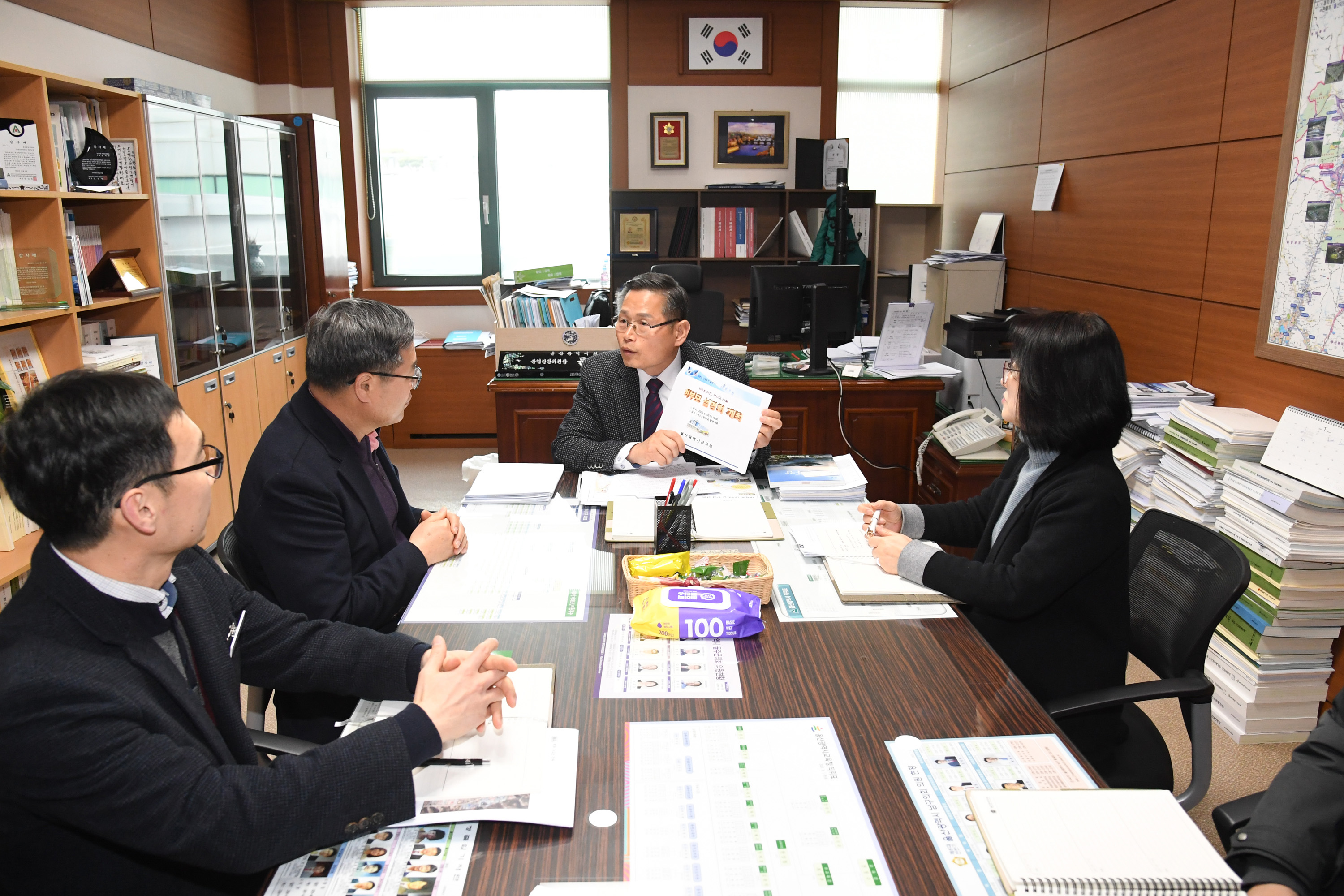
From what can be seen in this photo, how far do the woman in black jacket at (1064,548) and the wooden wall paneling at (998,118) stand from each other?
354 centimetres

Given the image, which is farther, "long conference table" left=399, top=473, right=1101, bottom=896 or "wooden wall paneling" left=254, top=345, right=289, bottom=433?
"wooden wall paneling" left=254, top=345, right=289, bottom=433

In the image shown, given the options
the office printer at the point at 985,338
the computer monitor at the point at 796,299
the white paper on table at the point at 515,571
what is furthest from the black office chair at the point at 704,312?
the white paper on table at the point at 515,571

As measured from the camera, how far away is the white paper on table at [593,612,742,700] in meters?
1.47

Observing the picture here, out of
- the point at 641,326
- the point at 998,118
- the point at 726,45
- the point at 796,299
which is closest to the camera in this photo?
the point at 641,326

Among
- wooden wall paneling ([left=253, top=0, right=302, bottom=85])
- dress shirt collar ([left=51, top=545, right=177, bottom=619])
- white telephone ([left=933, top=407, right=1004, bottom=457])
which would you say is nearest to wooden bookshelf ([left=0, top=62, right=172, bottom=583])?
dress shirt collar ([left=51, top=545, right=177, bottom=619])

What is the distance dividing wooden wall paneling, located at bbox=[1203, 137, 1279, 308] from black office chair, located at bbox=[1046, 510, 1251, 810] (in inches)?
65.0

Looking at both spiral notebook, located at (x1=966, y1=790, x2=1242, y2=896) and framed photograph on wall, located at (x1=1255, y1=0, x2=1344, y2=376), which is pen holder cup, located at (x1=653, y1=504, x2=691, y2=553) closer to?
spiral notebook, located at (x1=966, y1=790, x2=1242, y2=896)

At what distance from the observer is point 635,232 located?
20.5ft

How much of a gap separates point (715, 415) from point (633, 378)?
1.81 ft

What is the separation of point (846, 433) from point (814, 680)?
285 centimetres

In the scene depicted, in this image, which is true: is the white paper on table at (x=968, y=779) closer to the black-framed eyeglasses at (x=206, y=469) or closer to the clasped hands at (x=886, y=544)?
the clasped hands at (x=886, y=544)

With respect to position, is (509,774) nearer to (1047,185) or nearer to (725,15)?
(1047,185)

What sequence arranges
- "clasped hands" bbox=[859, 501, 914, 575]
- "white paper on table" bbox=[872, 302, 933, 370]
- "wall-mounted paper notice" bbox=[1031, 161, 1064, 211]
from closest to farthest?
"clasped hands" bbox=[859, 501, 914, 575]
"white paper on table" bbox=[872, 302, 933, 370]
"wall-mounted paper notice" bbox=[1031, 161, 1064, 211]

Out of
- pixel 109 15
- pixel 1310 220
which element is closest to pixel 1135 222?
pixel 1310 220
